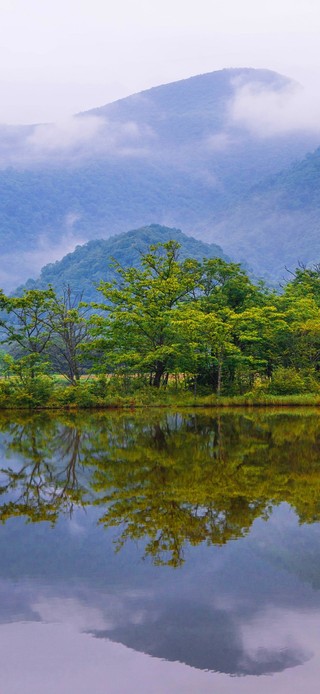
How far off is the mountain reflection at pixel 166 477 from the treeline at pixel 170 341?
10.2 metres

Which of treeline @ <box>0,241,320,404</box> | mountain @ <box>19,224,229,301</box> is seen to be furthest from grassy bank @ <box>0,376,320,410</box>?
mountain @ <box>19,224,229,301</box>

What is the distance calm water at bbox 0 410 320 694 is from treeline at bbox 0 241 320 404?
678 inches

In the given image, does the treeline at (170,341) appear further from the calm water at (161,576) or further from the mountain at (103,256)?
the mountain at (103,256)

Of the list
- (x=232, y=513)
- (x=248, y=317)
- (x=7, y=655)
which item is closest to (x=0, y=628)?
(x=7, y=655)

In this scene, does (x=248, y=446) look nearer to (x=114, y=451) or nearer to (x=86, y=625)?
(x=114, y=451)

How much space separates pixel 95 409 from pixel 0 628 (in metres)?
23.5

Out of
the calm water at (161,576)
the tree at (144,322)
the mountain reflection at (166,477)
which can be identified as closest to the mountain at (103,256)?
the tree at (144,322)

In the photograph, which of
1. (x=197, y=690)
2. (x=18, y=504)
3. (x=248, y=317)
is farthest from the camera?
(x=248, y=317)

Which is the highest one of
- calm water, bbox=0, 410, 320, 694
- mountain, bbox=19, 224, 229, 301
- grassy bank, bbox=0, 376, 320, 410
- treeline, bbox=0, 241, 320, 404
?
mountain, bbox=19, 224, 229, 301

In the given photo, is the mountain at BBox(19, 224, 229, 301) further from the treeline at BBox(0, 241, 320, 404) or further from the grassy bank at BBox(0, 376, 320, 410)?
the grassy bank at BBox(0, 376, 320, 410)

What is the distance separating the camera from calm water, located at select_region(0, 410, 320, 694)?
15.5 feet

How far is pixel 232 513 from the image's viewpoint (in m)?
8.58

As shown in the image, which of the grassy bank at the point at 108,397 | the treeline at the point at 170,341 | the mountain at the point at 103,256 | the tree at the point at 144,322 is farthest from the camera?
the mountain at the point at 103,256

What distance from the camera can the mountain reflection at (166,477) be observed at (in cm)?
813
